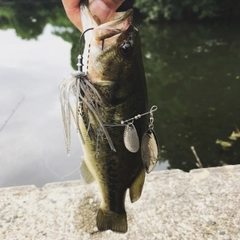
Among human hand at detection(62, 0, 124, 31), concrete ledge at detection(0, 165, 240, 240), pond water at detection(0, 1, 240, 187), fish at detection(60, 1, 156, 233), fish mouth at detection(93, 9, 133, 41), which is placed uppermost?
human hand at detection(62, 0, 124, 31)

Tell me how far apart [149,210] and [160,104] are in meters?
5.62

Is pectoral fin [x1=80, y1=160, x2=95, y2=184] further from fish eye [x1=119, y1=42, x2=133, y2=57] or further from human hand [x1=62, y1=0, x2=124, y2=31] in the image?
human hand [x1=62, y1=0, x2=124, y2=31]

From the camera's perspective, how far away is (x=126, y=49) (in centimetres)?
139

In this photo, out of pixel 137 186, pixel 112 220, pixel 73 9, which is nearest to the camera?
pixel 73 9

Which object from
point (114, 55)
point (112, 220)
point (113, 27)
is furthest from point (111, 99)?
point (112, 220)

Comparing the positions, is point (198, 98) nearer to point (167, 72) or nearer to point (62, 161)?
point (167, 72)

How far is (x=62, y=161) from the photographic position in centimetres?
528

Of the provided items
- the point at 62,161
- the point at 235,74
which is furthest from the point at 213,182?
the point at 235,74

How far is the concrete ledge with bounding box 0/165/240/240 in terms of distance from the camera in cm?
268

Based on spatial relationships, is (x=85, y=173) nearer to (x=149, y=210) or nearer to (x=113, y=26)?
(x=113, y=26)

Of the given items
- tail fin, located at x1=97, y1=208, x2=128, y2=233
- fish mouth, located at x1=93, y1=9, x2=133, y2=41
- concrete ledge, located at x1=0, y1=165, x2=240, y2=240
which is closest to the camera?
fish mouth, located at x1=93, y1=9, x2=133, y2=41

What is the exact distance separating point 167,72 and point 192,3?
10754 millimetres

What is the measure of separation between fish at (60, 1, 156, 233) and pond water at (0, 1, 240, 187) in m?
1.78

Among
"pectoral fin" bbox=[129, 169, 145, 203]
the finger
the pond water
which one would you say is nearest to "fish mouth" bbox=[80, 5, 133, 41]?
the finger
